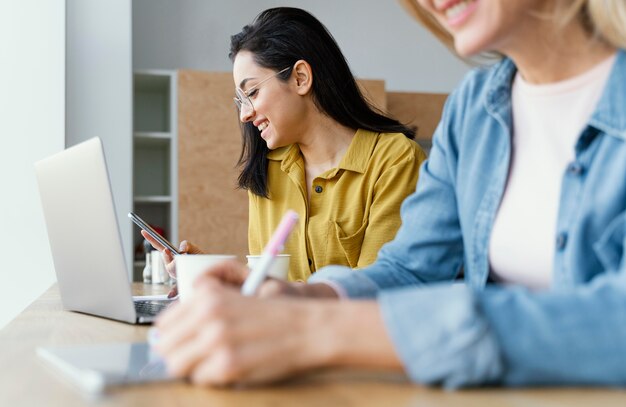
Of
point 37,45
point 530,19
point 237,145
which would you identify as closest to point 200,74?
point 237,145

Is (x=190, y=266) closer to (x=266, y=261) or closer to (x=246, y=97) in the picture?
(x=266, y=261)

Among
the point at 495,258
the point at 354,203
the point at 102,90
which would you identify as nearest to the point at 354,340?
the point at 495,258

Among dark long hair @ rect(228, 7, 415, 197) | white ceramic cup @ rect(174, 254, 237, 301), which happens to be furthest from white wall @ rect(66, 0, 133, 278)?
white ceramic cup @ rect(174, 254, 237, 301)

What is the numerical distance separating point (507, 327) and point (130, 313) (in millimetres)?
716

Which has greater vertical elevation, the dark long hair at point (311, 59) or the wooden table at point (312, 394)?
the dark long hair at point (311, 59)

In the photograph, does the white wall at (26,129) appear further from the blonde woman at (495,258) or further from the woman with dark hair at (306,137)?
the blonde woman at (495,258)

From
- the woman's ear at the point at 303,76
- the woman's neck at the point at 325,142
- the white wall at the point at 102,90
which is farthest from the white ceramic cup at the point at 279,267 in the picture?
the white wall at the point at 102,90

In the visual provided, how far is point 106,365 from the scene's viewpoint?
2.33 feet

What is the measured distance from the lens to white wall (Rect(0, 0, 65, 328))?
405cm

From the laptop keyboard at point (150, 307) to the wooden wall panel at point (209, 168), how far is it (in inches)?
110

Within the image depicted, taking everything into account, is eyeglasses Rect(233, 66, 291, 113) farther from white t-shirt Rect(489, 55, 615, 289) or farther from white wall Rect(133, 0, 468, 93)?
white wall Rect(133, 0, 468, 93)

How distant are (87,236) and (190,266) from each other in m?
0.23

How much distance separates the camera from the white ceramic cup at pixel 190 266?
1.13 metres

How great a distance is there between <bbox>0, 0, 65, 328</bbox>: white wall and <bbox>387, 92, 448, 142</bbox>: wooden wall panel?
2068mm
